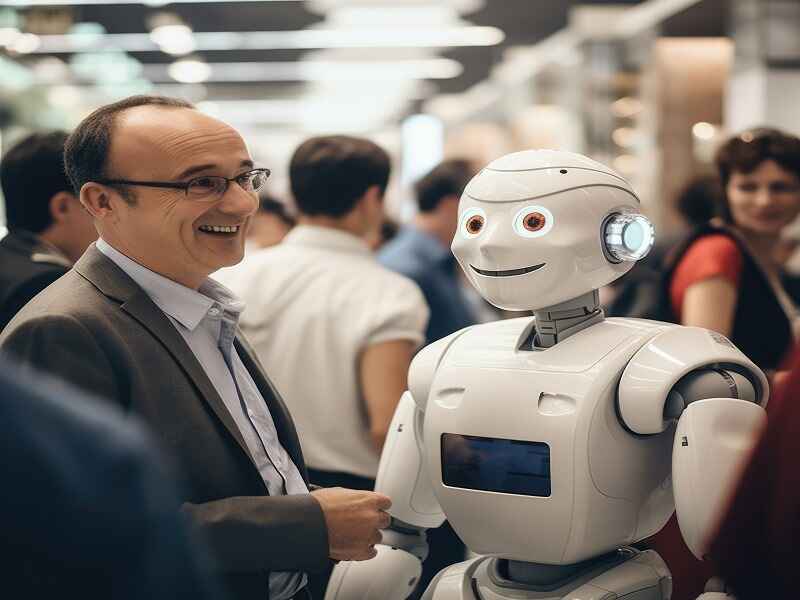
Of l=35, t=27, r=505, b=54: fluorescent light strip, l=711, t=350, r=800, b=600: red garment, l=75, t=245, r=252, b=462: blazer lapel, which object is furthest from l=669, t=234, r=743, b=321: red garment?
l=35, t=27, r=505, b=54: fluorescent light strip

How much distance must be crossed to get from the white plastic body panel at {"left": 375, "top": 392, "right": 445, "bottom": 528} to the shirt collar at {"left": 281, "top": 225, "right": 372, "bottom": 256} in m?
0.87

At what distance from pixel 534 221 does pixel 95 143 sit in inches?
30.5

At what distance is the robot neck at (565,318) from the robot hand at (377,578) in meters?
0.54

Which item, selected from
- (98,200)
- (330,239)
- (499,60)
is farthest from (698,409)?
(499,60)

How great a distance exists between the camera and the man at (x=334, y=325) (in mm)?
2660

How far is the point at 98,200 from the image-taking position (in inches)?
71.3

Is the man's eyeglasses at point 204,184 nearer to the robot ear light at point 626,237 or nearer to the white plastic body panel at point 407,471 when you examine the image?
the white plastic body panel at point 407,471

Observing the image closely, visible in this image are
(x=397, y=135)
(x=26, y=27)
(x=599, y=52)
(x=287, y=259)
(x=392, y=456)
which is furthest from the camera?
(x=397, y=135)

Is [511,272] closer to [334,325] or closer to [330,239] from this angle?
[334,325]

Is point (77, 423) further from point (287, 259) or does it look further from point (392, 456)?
point (287, 259)

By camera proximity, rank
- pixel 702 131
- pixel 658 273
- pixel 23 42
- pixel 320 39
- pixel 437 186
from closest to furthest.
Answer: pixel 658 273, pixel 437 186, pixel 23 42, pixel 702 131, pixel 320 39

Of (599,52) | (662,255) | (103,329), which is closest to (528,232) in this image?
(103,329)

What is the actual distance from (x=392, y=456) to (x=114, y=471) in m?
1.35

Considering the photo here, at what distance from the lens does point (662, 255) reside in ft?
16.3
